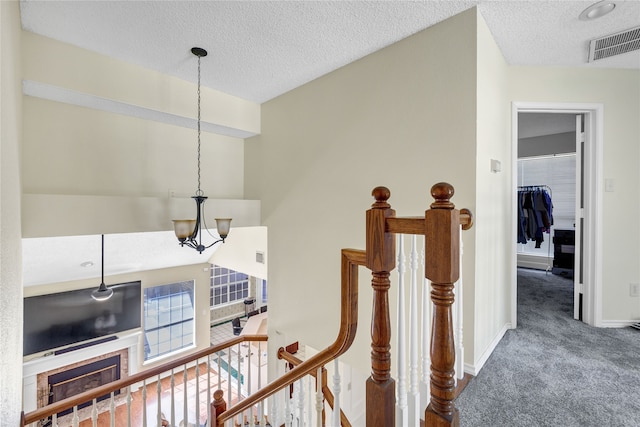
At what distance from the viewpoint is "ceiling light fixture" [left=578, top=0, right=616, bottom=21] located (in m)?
1.85

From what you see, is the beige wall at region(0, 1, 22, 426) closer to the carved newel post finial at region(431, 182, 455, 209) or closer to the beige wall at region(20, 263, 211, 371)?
the carved newel post finial at region(431, 182, 455, 209)

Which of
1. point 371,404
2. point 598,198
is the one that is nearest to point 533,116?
point 598,198

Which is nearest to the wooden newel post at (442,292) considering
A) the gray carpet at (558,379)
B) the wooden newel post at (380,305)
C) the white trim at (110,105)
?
the wooden newel post at (380,305)

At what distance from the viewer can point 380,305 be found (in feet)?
3.63

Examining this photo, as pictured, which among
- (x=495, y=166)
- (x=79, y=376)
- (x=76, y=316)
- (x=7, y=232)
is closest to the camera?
(x=7, y=232)

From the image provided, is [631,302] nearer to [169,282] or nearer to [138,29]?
[138,29]

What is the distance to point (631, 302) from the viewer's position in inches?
A: 102

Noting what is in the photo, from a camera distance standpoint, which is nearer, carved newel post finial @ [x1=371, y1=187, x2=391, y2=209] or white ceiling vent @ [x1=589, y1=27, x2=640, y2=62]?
carved newel post finial @ [x1=371, y1=187, x2=391, y2=209]

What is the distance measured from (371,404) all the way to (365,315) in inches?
64.7

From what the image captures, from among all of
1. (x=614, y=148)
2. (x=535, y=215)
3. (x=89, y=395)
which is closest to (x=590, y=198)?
(x=614, y=148)

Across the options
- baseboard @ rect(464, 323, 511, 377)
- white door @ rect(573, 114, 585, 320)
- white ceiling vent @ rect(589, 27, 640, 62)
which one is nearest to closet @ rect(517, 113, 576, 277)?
white door @ rect(573, 114, 585, 320)

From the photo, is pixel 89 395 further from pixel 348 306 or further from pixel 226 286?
pixel 226 286

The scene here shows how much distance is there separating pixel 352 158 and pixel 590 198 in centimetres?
218

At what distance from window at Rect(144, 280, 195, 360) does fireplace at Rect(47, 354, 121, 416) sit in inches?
27.6
